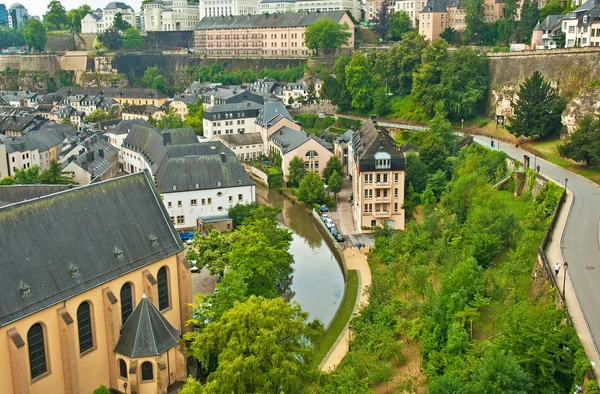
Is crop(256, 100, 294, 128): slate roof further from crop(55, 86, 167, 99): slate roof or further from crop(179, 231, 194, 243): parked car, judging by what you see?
crop(55, 86, 167, 99): slate roof

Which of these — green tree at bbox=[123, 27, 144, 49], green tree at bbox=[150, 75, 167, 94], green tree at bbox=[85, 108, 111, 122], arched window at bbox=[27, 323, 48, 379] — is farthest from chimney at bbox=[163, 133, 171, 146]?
green tree at bbox=[123, 27, 144, 49]

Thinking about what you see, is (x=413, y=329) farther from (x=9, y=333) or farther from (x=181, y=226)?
(x=181, y=226)

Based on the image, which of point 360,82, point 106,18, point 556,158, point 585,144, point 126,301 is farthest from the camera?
point 106,18

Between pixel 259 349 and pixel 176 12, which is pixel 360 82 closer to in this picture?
pixel 259 349

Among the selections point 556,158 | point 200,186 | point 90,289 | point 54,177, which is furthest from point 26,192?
point 556,158

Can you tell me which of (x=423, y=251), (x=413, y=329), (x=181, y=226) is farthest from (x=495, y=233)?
(x=181, y=226)
